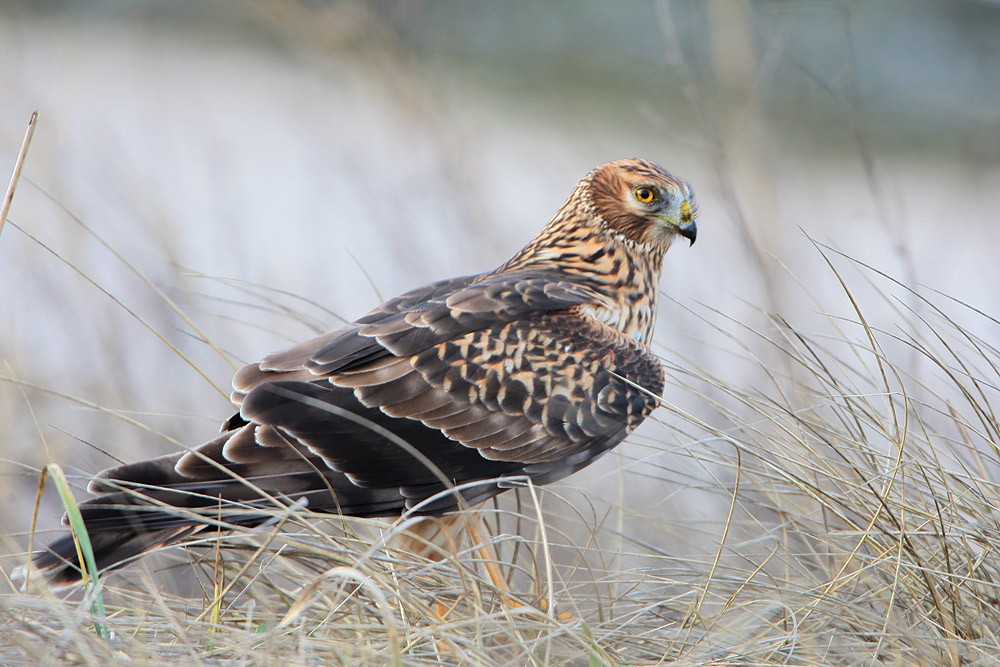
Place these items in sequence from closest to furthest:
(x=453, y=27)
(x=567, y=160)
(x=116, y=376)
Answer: (x=116, y=376), (x=567, y=160), (x=453, y=27)

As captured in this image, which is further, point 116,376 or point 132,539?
point 116,376

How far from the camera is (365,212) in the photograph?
6578 mm

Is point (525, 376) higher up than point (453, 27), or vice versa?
point (453, 27)

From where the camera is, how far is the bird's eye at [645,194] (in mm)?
3900

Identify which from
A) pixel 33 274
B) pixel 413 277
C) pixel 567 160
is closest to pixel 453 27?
pixel 567 160

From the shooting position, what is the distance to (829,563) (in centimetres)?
293

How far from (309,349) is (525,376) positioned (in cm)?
71

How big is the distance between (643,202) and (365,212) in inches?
119

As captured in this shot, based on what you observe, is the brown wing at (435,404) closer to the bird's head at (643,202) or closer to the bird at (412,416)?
the bird at (412,416)

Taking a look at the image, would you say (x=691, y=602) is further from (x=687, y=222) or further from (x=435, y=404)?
(x=687, y=222)

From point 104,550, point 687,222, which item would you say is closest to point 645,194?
point 687,222

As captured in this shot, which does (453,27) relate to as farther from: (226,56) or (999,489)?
(999,489)

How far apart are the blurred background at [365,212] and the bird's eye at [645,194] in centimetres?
30

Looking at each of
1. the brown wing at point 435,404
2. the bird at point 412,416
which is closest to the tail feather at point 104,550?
the bird at point 412,416
